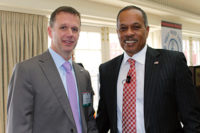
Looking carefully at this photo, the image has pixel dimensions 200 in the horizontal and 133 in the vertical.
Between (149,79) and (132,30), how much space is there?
0.40 metres

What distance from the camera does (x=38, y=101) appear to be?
1.22 m

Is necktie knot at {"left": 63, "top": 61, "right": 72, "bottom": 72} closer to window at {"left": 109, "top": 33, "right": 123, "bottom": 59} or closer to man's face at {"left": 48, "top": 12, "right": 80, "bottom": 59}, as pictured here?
man's face at {"left": 48, "top": 12, "right": 80, "bottom": 59}

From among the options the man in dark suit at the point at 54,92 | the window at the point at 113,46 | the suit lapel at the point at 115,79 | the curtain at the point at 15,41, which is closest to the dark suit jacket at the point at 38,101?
the man in dark suit at the point at 54,92

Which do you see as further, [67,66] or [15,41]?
[15,41]

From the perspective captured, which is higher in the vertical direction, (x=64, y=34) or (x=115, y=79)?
(x=64, y=34)

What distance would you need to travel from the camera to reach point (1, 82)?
9.79 ft

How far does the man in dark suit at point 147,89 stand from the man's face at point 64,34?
38 cm

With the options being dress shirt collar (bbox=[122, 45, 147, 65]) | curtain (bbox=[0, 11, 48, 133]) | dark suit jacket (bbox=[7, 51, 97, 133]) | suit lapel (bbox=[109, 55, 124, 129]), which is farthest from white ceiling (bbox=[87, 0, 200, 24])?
dark suit jacket (bbox=[7, 51, 97, 133])

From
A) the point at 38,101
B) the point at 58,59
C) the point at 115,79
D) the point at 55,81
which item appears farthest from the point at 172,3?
the point at 38,101

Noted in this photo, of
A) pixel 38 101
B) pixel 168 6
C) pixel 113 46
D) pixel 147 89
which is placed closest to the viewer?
pixel 38 101

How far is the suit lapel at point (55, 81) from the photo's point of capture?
127cm

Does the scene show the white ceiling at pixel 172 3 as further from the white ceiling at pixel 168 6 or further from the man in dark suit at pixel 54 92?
the man in dark suit at pixel 54 92

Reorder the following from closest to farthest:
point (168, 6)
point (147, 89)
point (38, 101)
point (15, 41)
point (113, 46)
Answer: point (38, 101) → point (147, 89) → point (15, 41) → point (113, 46) → point (168, 6)

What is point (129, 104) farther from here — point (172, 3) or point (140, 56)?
point (172, 3)
